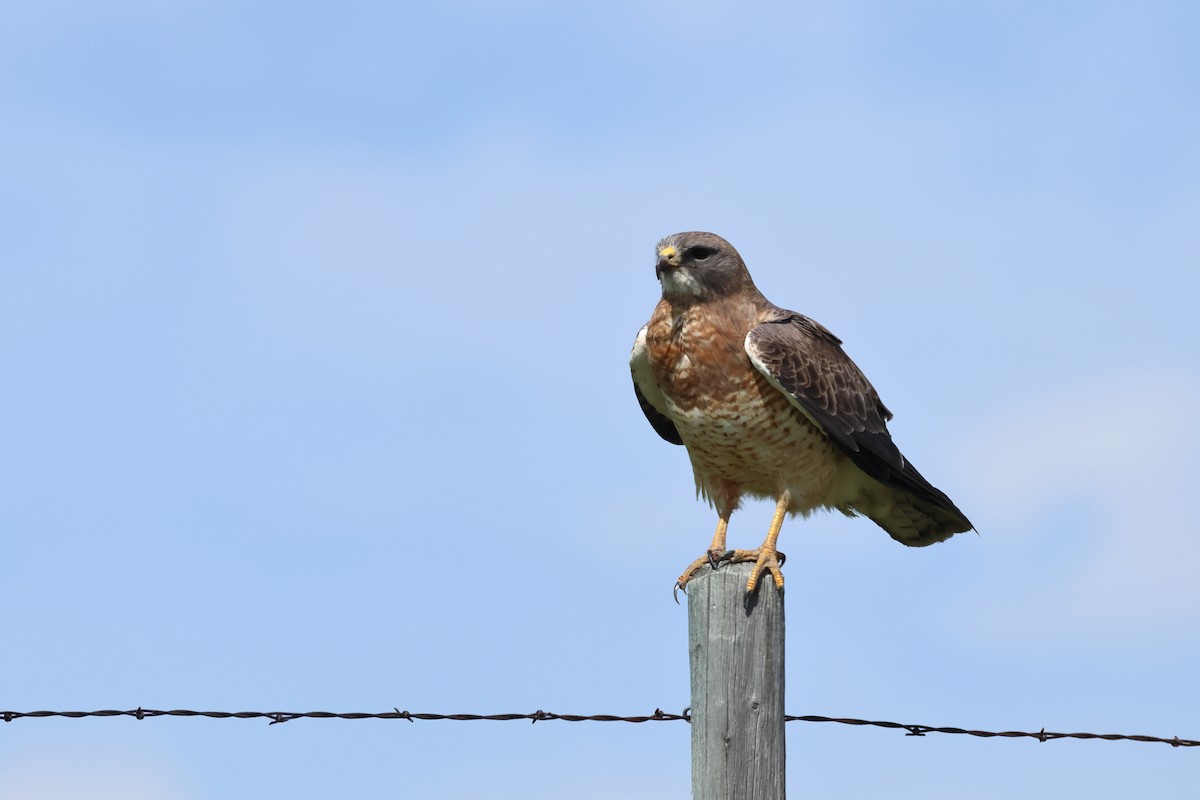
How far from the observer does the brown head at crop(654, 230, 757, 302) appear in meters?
6.38

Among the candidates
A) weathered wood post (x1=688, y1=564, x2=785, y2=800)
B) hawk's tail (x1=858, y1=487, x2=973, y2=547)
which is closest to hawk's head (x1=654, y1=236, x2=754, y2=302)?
hawk's tail (x1=858, y1=487, x2=973, y2=547)

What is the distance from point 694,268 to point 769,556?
2.00 m

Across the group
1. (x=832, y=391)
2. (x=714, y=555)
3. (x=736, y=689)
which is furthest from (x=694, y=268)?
(x=736, y=689)

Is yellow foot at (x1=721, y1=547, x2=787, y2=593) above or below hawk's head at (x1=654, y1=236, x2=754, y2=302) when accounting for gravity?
below

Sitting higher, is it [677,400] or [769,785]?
[677,400]

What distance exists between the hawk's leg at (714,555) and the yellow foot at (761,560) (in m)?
0.06

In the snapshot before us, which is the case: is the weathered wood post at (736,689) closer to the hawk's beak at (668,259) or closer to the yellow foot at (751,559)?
the yellow foot at (751,559)

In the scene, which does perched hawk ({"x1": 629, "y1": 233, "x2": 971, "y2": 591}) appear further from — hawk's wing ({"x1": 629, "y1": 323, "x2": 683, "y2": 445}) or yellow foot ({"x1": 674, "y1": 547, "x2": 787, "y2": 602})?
yellow foot ({"x1": 674, "y1": 547, "x2": 787, "y2": 602})

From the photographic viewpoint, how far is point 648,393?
670 cm

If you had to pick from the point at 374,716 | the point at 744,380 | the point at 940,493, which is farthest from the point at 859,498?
the point at 374,716

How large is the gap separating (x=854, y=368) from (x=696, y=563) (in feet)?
5.00

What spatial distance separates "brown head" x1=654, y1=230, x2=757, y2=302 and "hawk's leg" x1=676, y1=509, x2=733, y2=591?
100cm

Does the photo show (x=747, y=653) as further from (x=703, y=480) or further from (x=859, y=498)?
(x=859, y=498)

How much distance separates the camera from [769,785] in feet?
13.5
